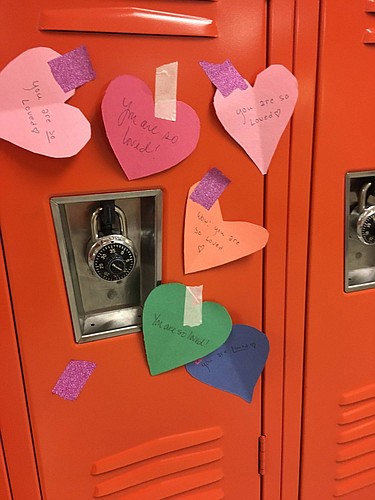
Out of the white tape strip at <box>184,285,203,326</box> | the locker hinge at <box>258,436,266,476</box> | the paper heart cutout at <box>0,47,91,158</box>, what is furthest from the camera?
the locker hinge at <box>258,436,266,476</box>

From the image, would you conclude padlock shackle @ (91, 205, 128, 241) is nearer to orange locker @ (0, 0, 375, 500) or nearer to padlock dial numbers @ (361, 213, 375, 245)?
orange locker @ (0, 0, 375, 500)

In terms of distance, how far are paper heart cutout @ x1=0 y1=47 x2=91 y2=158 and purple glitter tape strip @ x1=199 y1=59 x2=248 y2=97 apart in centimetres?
23

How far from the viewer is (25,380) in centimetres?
90

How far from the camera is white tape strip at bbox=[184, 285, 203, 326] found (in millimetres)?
957

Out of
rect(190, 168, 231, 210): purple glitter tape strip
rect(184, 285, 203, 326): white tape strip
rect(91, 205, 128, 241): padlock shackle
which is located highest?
rect(190, 168, 231, 210): purple glitter tape strip

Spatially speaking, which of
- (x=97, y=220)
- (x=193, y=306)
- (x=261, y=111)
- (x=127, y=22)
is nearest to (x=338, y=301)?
(x=193, y=306)

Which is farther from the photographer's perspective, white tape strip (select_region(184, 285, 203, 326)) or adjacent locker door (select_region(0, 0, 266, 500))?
white tape strip (select_region(184, 285, 203, 326))

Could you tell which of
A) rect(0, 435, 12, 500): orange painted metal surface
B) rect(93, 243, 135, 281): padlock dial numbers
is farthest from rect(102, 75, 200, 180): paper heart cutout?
rect(0, 435, 12, 500): orange painted metal surface

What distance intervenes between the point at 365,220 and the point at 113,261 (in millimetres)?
540

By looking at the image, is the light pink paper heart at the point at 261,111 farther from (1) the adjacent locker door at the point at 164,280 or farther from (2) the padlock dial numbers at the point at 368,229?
(2) the padlock dial numbers at the point at 368,229

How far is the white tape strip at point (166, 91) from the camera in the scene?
0.82 meters

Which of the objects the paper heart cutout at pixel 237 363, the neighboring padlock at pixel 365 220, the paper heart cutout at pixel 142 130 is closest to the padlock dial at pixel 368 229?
the neighboring padlock at pixel 365 220

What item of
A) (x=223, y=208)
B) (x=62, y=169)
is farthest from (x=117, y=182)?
(x=223, y=208)

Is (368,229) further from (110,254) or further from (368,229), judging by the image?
(110,254)
